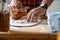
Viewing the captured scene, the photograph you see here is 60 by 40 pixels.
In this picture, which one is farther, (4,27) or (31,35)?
(4,27)

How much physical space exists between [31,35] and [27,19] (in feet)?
1.84

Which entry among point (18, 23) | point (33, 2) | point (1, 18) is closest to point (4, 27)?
point (1, 18)

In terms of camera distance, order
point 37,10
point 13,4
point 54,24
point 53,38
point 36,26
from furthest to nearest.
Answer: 1. point 13,4
2. point 37,10
3. point 36,26
4. point 54,24
5. point 53,38

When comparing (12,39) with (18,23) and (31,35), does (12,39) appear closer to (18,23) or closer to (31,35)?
(31,35)

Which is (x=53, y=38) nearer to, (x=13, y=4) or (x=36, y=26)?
(x=36, y=26)

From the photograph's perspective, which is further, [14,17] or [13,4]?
[13,4]

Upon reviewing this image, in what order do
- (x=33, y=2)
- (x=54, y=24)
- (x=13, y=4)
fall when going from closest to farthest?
(x=54, y=24) → (x=13, y=4) → (x=33, y=2)

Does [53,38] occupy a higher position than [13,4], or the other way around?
[13,4]

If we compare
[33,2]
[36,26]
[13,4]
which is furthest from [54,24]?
[33,2]

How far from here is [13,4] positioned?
1217 mm

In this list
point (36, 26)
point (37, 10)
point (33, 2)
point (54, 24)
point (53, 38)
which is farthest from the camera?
point (33, 2)

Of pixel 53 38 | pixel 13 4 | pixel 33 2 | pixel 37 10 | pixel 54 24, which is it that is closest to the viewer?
pixel 53 38

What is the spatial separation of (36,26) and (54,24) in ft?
0.62

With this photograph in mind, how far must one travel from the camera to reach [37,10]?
43.8 inches
